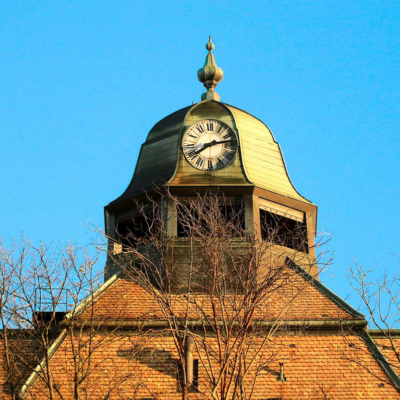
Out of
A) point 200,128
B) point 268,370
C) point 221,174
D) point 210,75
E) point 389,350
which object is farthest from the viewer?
point 210,75

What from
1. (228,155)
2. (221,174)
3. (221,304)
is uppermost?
(228,155)

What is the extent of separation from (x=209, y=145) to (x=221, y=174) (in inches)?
49.8

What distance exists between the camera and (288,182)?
34.6 metres

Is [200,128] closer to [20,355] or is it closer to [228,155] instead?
[228,155]

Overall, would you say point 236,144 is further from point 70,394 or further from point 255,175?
point 70,394

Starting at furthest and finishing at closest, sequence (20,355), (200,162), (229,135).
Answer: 1. (229,135)
2. (200,162)
3. (20,355)

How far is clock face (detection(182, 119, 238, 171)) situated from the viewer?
110 feet

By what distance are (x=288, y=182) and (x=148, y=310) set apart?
27.3 ft

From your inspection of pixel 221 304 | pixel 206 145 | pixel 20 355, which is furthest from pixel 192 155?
pixel 221 304

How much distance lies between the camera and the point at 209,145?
33812 millimetres

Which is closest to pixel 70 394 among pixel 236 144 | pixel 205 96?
pixel 236 144

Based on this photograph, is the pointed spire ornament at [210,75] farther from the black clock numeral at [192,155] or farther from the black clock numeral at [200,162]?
the black clock numeral at [200,162]

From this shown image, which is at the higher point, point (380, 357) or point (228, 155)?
point (228, 155)

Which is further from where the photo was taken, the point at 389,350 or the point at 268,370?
the point at 389,350
